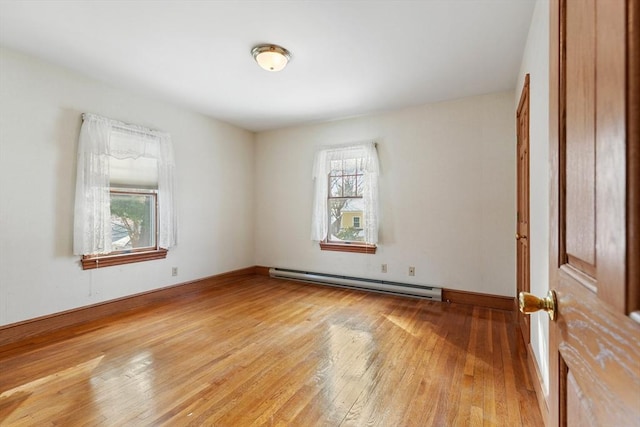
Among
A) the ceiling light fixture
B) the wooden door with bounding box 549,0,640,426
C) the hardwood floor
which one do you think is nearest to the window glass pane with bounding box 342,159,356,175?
the ceiling light fixture

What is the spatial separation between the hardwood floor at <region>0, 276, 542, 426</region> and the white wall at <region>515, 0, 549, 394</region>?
36cm

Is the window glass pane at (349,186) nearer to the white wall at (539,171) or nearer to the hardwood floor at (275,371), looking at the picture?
the hardwood floor at (275,371)

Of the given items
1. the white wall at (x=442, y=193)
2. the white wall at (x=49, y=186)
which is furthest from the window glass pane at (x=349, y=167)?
the white wall at (x=49, y=186)

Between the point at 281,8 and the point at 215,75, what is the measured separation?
131 cm

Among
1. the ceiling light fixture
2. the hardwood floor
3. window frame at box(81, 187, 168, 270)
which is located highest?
the ceiling light fixture

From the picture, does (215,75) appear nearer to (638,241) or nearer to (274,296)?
(274,296)

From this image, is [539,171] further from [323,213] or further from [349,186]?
[323,213]

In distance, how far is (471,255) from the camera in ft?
11.9

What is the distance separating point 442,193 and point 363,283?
1.66 m

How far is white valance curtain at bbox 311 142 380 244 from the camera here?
164 inches

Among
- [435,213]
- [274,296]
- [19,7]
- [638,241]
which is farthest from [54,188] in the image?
[435,213]

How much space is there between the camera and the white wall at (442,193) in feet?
11.4

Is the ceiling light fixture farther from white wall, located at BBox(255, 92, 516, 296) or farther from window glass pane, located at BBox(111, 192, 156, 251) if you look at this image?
window glass pane, located at BBox(111, 192, 156, 251)

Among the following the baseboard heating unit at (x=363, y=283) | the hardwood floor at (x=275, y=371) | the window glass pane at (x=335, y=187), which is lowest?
the hardwood floor at (x=275, y=371)
